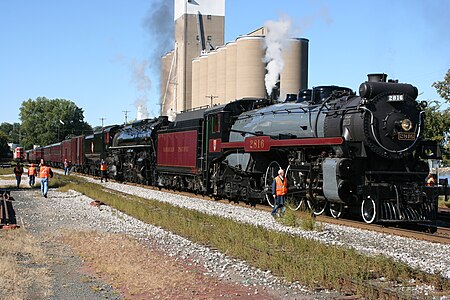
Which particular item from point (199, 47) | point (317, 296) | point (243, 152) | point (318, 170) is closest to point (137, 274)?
point (317, 296)

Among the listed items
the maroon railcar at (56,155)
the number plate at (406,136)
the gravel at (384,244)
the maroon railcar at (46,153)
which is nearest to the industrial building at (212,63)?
the maroon railcar at (46,153)

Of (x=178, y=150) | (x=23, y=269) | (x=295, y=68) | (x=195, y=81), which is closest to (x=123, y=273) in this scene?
(x=23, y=269)

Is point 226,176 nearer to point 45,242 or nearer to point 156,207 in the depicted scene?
point 156,207

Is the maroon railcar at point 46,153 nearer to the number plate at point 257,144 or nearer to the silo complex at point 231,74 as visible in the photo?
the silo complex at point 231,74

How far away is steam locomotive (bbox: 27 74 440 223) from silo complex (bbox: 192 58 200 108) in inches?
3038

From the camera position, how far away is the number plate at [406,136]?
49.4 ft

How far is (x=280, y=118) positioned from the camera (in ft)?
61.4

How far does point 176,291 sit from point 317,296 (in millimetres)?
1881

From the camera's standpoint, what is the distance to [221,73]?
91.2m

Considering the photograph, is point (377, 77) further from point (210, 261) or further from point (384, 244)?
point (210, 261)

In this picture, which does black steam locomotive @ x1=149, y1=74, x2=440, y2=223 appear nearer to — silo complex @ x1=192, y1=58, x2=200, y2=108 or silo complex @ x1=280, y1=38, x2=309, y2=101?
silo complex @ x1=280, y1=38, x2=309, y2=101

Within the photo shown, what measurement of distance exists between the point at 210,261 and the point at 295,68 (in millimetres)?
67672

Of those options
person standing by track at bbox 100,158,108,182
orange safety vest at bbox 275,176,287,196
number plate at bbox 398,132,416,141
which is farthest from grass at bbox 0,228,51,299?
person standing by track at bbox 100,158,108,182

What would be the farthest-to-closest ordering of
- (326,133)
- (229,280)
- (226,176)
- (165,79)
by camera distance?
1. (165,79)
2. (226,176)
3. (326,133)
4. (229,280)
